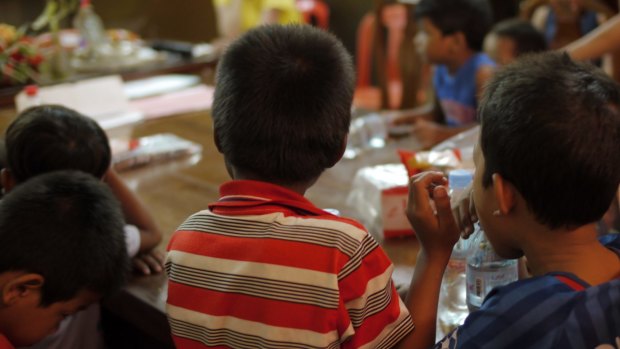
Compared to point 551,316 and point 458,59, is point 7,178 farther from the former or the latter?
point 458,59

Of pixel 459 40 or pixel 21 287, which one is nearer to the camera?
pixel 21 287

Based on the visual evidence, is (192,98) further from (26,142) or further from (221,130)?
(221,130)

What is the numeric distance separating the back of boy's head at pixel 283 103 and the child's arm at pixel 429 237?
0.47 feet

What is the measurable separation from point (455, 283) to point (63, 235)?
0.67 m

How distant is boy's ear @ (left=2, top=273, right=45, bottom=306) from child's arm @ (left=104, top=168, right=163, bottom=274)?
0.88ft

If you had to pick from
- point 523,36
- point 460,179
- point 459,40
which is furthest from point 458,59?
point 460,179

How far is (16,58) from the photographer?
104 inches

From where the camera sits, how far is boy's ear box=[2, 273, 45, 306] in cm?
118

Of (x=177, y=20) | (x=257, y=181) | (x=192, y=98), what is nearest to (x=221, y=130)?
(x=257, y=181)

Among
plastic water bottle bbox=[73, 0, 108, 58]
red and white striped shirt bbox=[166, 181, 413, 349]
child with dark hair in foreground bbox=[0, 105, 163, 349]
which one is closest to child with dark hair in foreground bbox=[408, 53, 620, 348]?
red and white striped shirt bbox=[166, 181, 413, 349]

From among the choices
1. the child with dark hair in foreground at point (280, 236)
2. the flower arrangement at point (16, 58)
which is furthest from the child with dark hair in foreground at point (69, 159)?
the flower arrangement at point (16, 58)

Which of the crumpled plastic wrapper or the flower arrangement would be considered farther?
the flower arrangement

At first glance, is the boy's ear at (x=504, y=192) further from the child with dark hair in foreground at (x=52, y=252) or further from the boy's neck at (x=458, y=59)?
the boy's neck at (x=458, y=59)

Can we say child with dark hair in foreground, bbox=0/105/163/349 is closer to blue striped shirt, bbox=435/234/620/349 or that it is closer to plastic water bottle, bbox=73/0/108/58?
blue striped shirt, bbox=435/234/620/349
